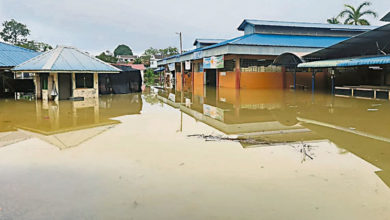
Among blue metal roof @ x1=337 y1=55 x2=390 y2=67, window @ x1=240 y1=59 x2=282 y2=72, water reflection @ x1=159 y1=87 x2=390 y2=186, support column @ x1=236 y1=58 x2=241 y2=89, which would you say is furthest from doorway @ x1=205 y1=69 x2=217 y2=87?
water reflection @ x1=159 y1=87 x2=390 y2=186

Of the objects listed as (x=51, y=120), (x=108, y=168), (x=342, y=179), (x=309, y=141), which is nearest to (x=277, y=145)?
(x=309, y=141)

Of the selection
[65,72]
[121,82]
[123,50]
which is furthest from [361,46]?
[123,50]

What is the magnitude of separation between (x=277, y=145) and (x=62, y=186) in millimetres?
4291

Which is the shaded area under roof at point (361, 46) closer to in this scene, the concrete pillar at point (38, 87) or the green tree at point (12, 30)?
the concrete pillar at point (38, 87)

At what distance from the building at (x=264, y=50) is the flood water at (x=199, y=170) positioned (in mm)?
14467

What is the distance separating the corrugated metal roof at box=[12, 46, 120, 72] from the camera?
709 inches

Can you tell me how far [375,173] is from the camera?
4.89m

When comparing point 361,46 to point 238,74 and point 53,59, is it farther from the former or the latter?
point 53,59

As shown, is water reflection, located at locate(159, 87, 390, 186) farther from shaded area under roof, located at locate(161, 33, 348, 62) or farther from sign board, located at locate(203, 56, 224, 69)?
sign board, located at locate(203, 56, 224, 69)

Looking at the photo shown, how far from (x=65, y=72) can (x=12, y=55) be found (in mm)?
7591

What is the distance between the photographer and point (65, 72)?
18.4 metres

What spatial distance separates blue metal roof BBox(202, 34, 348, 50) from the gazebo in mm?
9568

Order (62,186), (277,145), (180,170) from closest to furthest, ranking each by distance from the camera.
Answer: (62,186) → (180,170) → (277,145)

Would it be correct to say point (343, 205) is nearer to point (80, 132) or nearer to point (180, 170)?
point (180, 170)
